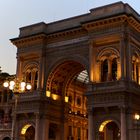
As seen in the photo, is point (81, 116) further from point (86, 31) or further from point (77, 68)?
point (86, 31)

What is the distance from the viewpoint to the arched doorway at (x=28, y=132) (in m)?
46.8

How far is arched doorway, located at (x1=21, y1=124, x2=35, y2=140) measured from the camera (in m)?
46.8

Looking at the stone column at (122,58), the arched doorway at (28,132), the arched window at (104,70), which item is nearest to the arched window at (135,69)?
the stone column at (122,58)

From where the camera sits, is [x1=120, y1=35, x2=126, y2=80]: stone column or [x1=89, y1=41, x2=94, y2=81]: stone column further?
[x1=89, y1=41, x2=94, y2=81]: stone column

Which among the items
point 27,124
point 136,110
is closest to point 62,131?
point 27,124

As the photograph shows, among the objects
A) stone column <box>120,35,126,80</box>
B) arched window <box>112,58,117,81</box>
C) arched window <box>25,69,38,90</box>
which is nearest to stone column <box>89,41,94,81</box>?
arched window <box>112,58,117,81</box>

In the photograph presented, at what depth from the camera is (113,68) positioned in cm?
4225

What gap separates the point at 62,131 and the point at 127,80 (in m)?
12.5

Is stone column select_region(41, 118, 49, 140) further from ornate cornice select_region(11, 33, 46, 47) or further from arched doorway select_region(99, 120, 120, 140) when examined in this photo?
ornate cornice select_region(11, 33, 46, 47)

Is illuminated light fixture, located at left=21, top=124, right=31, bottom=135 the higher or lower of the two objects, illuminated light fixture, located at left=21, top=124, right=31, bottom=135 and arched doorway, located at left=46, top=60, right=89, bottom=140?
the lower

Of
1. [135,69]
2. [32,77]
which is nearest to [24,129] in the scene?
[32,77]

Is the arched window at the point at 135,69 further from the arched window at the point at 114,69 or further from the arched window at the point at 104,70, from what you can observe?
the arched window at the point at 104,70

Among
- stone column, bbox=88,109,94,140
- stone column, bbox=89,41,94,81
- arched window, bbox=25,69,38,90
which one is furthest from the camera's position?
arched window, bbox=25,69,38,90

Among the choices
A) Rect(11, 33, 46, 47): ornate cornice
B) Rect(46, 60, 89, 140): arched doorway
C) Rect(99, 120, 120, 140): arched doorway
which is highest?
Rect(11, 33, 46, 47): ornate cornice
